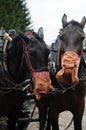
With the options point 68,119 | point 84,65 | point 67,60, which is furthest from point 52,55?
point 68,119

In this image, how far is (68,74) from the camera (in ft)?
17.8

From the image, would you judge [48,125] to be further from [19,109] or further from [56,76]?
[56,76]

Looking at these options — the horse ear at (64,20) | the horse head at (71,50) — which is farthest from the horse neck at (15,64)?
the horse ear at (64,20)

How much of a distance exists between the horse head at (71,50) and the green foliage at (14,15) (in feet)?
76.4

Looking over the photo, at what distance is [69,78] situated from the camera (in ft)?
Answer: 18.3

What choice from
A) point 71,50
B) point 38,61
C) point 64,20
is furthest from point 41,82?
point 64,20

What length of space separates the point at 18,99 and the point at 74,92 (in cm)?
82

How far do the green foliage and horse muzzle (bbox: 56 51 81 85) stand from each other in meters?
23.6

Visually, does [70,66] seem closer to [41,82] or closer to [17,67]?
[41,82]

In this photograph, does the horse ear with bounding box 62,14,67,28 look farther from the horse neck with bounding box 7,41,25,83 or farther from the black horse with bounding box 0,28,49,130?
the horse neck with bounding box 7,41,25,83

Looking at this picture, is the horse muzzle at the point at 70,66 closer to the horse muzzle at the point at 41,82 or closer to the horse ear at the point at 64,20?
the horse muzzle at the point at 41,82

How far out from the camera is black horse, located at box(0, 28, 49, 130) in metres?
5.67

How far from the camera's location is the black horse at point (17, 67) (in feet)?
18.6

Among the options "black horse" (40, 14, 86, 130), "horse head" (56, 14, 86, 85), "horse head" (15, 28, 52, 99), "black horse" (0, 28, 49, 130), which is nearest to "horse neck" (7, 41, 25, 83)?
"black horse" (0, 28, 49, 130)
